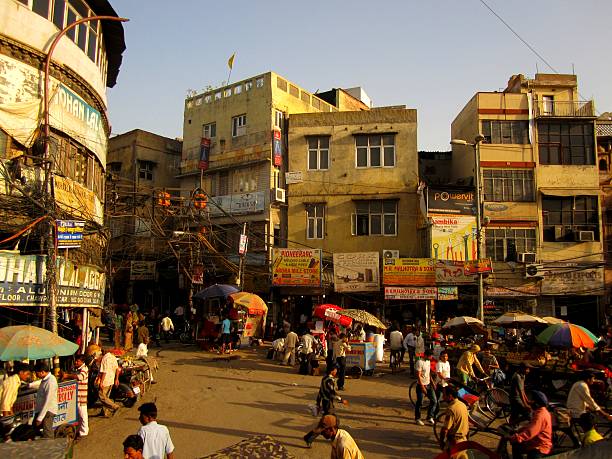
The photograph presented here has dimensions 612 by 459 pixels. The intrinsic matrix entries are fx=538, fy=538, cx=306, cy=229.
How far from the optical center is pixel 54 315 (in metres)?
13.3

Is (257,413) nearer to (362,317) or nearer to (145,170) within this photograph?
(362,317)

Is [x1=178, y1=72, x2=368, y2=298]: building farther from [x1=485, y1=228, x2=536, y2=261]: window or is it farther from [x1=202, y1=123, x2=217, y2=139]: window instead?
[x1=485, y1=228, x2=536, y2=261]: window

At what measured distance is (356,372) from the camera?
57.3 feet

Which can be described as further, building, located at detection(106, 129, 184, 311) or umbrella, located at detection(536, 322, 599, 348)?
building, located at detection(106, 129, 184, 311)

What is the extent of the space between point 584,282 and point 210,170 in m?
21.5

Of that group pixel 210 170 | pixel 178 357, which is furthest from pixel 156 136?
pixel 178 357

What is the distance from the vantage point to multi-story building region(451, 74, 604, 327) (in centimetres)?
2750

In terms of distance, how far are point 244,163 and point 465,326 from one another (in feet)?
54.1

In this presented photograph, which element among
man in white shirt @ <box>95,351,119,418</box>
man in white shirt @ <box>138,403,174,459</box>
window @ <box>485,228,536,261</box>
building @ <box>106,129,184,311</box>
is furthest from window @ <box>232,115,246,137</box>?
man in white shirt @ <box>138,403,174,459</box>

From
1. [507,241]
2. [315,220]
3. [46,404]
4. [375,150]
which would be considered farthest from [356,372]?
[375,150]

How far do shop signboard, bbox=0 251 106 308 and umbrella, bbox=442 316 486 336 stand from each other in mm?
12058

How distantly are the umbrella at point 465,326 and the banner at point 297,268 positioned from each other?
8470 mm

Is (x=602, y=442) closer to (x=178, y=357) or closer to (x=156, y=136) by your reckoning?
(x=178, y=357)

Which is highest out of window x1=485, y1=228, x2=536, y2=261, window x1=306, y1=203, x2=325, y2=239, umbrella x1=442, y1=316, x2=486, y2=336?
window x1=306, y1=203, x2=325, y2=239
